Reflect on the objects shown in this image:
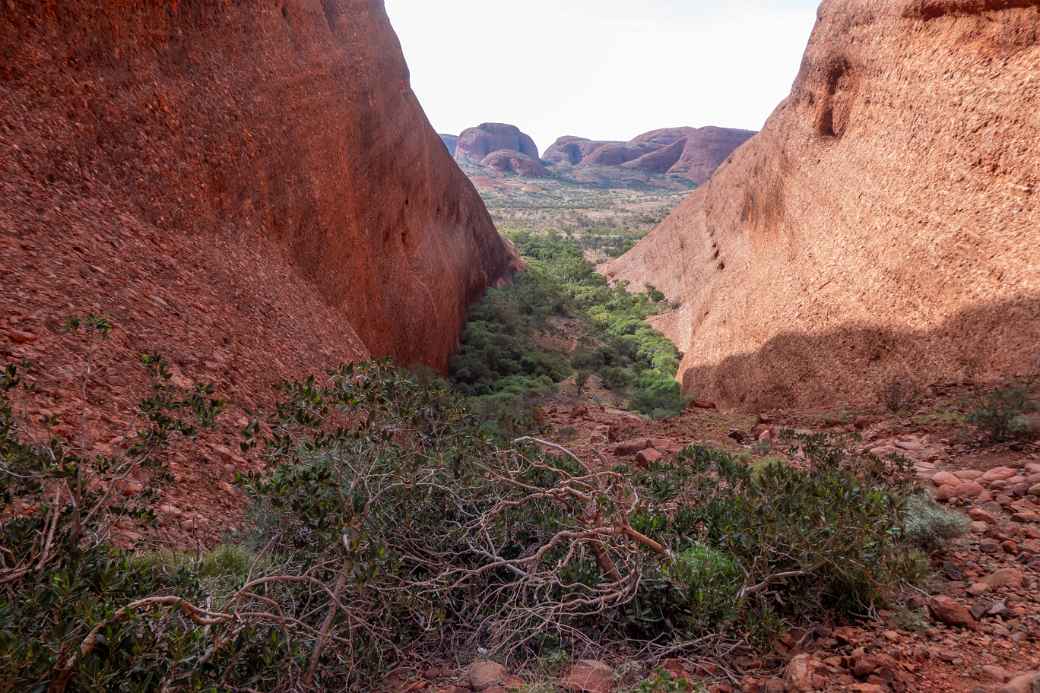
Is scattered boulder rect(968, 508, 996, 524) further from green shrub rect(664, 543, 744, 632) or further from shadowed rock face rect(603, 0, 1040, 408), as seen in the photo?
shadowed rock face rect(603, 0, 1040, 408)

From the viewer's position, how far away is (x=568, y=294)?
73.3 ft

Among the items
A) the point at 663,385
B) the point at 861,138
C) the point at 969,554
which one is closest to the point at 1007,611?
the point at 969,554

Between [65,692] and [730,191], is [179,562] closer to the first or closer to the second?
[65,692]

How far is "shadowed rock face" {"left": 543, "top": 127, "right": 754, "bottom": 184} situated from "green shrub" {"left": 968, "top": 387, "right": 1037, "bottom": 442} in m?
78.7

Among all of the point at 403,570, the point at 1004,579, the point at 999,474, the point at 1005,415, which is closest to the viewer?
the point at 403,570

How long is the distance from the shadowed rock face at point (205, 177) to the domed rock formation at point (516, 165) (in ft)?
245

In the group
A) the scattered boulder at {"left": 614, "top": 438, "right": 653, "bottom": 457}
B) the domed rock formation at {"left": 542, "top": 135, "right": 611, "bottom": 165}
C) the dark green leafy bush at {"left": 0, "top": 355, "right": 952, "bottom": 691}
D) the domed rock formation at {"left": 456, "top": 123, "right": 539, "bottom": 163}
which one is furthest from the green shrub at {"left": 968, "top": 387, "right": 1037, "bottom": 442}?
the domed rock formation at {"left": 542, "top": 135, "right": 611, "bottom": 165}

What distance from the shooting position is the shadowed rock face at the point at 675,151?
83250mm

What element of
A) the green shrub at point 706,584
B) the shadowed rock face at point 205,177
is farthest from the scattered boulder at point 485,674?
the shadowed rock face at point 205,177

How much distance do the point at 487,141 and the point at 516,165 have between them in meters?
17.8

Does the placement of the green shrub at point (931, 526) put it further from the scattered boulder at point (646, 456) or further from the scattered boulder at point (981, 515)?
the scattered boulder at point (646, 456)

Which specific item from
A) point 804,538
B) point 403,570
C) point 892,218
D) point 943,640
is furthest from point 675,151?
point 403,570

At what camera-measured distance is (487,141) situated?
98.2 m

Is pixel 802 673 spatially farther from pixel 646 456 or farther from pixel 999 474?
pixel 646 456
